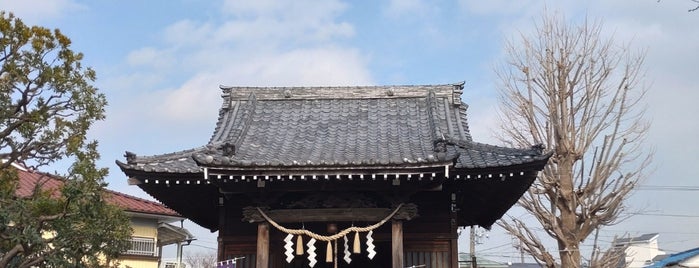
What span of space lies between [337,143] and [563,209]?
328 inches

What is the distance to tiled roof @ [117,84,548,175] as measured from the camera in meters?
9.49

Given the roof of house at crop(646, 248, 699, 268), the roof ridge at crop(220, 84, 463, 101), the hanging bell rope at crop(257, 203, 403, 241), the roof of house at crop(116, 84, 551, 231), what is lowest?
the roof of house at crop(646, 248, 699, 268)

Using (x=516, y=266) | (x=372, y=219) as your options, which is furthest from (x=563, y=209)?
(x=516, y=266)

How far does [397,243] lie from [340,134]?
9.20ft

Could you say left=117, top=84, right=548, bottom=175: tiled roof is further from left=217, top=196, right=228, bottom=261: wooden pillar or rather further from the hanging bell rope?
left=217, top=196, right=228, bottom=261: wooden pillar

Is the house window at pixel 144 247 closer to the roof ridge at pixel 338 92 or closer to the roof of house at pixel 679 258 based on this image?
the roof ridge at pixel 338 92

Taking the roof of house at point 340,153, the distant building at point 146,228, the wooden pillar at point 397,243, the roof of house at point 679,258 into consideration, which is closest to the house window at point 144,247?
the distant building at point 146,228

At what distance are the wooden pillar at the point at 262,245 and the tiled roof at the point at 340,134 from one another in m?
1.05

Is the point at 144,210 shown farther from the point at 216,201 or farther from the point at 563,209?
the point at 563,209

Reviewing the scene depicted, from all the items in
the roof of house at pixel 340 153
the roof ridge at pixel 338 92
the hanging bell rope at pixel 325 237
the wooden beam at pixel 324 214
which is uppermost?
the roof ridge at pixel 338 92

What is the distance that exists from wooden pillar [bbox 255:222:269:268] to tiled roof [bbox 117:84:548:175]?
3.45 ft

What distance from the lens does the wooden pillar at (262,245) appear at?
32.1ft

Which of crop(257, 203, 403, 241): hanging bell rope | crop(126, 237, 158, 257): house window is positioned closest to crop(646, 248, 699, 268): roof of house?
crop(257, 203, 403, 241): hanging bell rope

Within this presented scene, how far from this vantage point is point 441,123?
12383 mm
